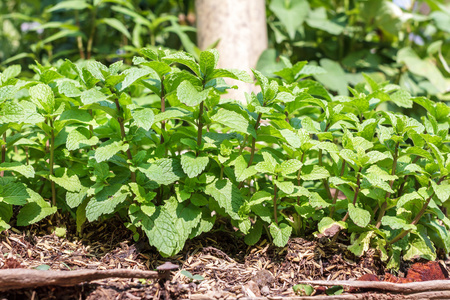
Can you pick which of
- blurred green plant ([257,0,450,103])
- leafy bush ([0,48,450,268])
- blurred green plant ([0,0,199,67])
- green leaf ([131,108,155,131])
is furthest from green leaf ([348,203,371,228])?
blurred green plant ([0,0,199,67])

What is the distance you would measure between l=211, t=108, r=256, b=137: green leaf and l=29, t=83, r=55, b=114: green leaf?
2.14ft

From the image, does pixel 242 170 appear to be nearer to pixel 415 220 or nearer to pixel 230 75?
pixel 230 75

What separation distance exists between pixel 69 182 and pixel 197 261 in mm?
623

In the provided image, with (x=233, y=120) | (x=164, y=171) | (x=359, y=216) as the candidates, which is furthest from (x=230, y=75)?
(x=359, y=216)

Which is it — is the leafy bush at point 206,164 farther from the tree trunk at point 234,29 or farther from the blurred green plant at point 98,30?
the blurred green plant at point 98,30

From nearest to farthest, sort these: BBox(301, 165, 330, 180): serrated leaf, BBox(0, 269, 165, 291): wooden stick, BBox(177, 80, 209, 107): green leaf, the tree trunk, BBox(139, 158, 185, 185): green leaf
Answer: BBox(0, 269, 165, 291): wooden stick < BBox(177, 80, 209, 107): green leaf < BBox(139, 158, 185, 185): green leaf < BBox(301, 165, 330, 180): serrated leaf < the tree trunk

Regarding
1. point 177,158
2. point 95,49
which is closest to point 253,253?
point 177,158

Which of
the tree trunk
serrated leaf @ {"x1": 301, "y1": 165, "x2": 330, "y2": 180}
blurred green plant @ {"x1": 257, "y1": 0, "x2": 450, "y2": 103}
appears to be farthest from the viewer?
blurred green plant @ {"x1": 257, "y1": 0, "x2": 450, "y2": 103}

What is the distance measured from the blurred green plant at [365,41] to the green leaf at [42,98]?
2000 mm

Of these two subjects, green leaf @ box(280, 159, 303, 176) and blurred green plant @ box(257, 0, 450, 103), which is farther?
blurred green plant @ box(257, 0, 450, 103)

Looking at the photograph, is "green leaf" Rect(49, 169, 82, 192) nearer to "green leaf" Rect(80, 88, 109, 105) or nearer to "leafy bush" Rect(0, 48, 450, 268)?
"leafy bush" Rect(0, 48, 450, 268)

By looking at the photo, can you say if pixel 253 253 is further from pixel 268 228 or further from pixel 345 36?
pixel 345 36

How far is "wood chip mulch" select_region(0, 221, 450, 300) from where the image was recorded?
1432 mm

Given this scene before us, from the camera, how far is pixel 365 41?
394 centimetres
